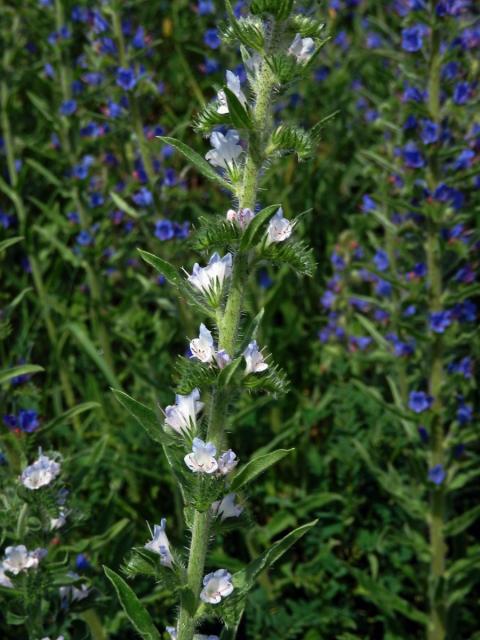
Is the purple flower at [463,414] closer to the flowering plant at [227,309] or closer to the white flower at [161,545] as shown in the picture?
the flowering plant at [227,309]

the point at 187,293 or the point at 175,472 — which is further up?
the point at 187,293

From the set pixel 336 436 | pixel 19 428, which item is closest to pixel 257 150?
pixel 19 428

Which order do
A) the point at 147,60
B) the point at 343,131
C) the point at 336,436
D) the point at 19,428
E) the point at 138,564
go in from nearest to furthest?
the point at 138,564 → the point at 19,428 → the point at 336,436 → the point at 343,131 → the point at 147,60

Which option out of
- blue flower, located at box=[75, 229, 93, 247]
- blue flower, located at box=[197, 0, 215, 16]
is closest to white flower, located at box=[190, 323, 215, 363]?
blue flower, located at box=[75, 229, 93, 247]

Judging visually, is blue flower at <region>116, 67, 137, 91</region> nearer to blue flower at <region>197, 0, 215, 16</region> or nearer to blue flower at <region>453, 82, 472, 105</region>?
blue flower at <region>197, 0, 215, 16</region>

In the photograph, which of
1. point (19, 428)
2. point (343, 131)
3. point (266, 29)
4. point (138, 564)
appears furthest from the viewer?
point (343, 131)

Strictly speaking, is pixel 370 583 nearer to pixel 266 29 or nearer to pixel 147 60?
pixel 266 29
